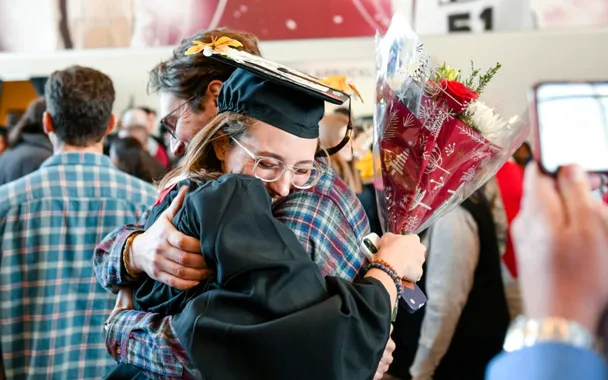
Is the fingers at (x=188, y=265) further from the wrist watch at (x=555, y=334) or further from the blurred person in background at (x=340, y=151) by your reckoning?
the blurred person in background at (x=340, y=151)

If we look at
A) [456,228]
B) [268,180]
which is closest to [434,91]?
[268,180]

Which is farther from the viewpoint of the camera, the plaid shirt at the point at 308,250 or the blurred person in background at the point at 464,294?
the blurred person in background at the point at 464,294

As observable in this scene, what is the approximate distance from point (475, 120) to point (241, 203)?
599 millimetres

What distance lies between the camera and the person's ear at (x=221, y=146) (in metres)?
1.46

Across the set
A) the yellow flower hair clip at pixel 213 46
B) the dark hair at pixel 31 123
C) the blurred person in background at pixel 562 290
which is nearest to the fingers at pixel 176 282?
the yellow flower hair clip at pixel 213 46

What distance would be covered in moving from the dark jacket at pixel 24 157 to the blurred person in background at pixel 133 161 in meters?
0.45

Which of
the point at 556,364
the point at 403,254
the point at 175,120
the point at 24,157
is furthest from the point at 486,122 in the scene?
the point at 24,157

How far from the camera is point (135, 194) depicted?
2.47 metres

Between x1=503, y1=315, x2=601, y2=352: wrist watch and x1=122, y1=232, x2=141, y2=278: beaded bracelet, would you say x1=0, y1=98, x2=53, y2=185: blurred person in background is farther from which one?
x1=503, y1=315, x2=601, y2=352: wrist watch

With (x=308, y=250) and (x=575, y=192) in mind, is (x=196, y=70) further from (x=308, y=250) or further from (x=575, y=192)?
(x=575, y=192)

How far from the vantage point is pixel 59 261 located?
2379 millimetres

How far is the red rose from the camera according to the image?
4.81 ft

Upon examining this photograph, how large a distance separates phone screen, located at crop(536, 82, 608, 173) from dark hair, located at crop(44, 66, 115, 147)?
1936 millimetres

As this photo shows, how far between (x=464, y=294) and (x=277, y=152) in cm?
183
